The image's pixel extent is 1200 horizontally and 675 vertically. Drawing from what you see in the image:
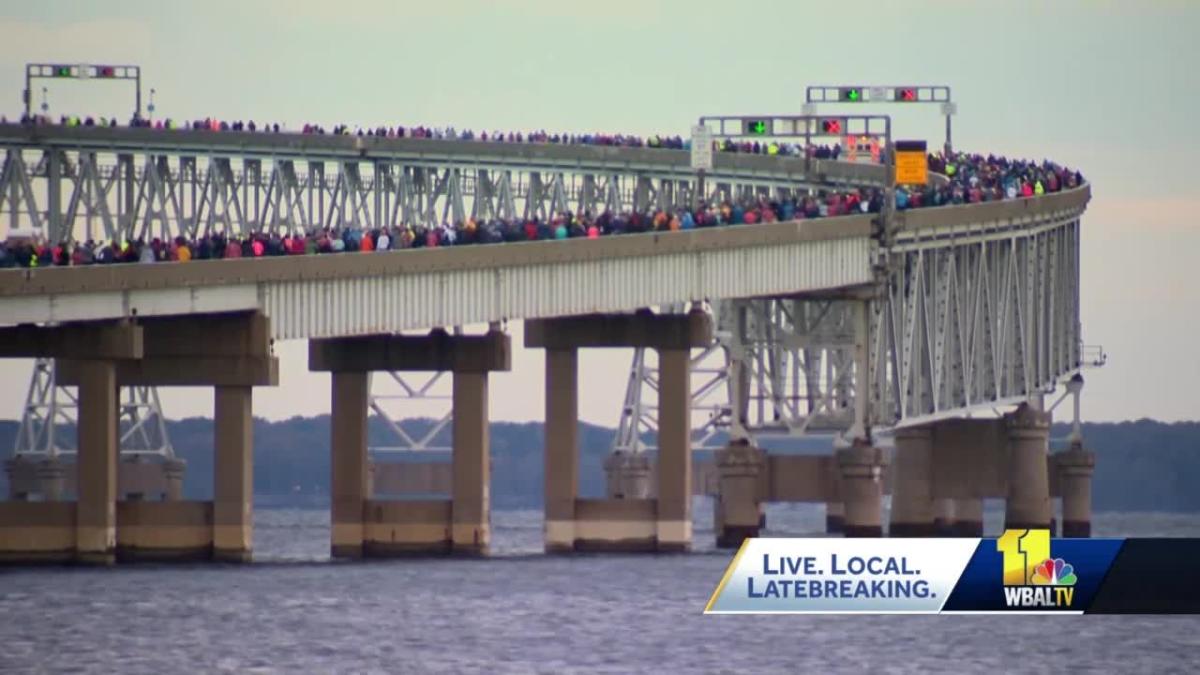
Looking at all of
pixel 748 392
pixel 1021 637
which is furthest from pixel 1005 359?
pixel 1021 637

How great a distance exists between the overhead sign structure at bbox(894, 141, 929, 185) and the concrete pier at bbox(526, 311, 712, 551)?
13.2 m

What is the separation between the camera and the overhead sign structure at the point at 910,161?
151 meters

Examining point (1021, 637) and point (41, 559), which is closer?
point (1021, 637)

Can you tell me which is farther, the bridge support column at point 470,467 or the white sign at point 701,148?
the white sign at point 701,148

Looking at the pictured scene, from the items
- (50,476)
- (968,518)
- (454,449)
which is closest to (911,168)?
(454,449)

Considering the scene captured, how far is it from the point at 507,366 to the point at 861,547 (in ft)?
170

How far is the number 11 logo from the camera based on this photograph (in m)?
84.2

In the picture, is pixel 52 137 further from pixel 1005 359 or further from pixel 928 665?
pixel 928 665

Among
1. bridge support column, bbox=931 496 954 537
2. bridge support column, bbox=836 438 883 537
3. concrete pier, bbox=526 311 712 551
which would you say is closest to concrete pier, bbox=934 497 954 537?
bridge support column, bbox=931 496 954 537

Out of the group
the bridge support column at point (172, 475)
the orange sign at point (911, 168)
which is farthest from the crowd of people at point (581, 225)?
the bridge support column at point (172, 475)

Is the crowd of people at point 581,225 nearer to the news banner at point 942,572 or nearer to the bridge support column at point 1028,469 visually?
the bridge support column at point 1028,469

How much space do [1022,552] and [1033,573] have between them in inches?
21.5

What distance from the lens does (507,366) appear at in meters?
137

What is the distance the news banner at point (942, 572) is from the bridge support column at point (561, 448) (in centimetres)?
4776
